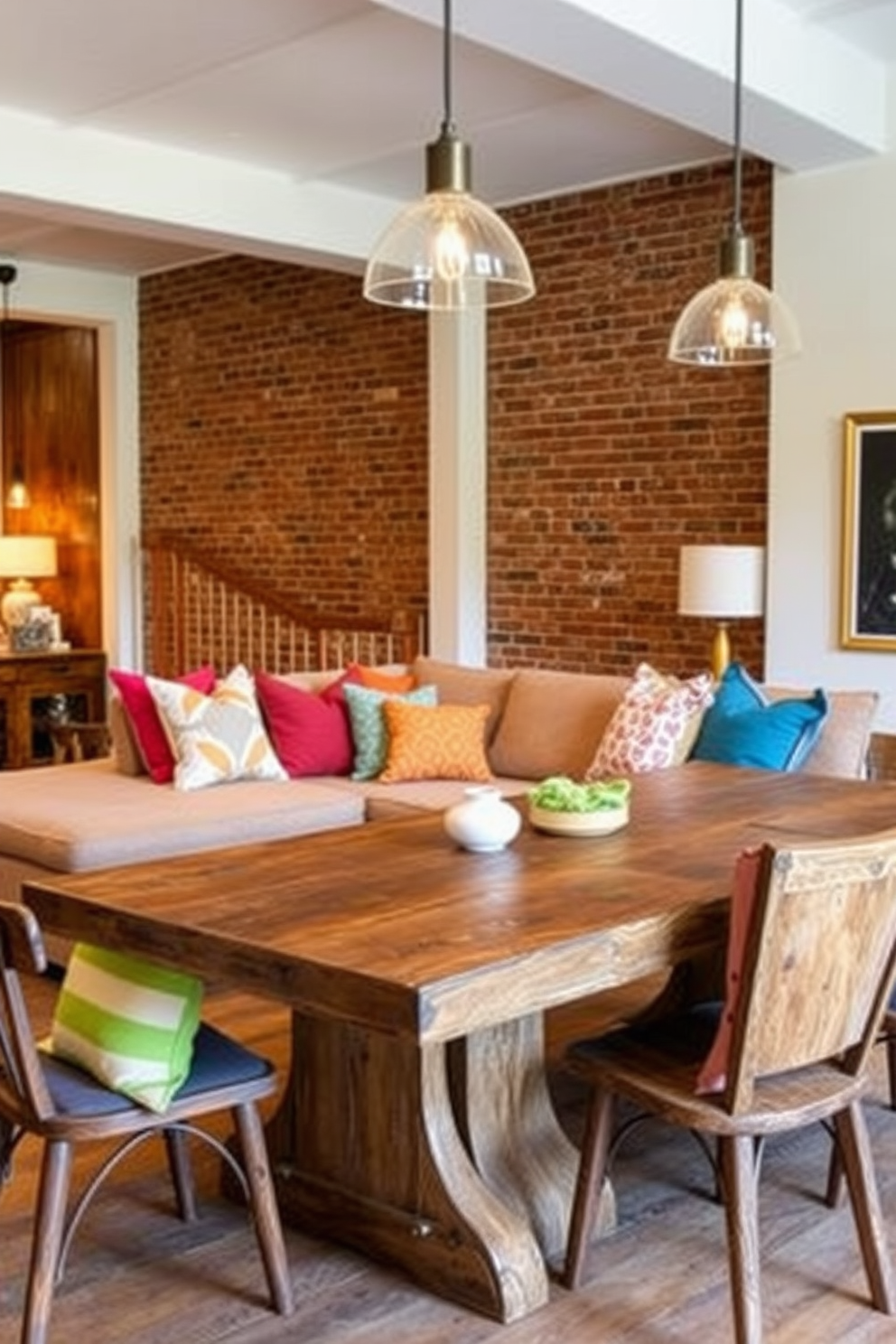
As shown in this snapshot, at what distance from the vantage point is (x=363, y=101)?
5.29 meters

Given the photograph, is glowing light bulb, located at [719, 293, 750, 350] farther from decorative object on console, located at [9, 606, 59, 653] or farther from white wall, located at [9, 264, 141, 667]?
decorative object on console, located at [9, 606, 59, 653]

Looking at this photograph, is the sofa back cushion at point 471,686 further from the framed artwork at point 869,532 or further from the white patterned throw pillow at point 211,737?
the framed artwork at point 869,532

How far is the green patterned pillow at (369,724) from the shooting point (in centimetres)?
543

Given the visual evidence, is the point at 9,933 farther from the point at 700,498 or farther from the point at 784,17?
the point at 700,498

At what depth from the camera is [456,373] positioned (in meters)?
6.89

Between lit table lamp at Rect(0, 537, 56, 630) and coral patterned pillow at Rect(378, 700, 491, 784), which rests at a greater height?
lit table lamp at Rect(0, 537, 56, 630)

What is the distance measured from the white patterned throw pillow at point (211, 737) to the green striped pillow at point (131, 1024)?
2437 mm

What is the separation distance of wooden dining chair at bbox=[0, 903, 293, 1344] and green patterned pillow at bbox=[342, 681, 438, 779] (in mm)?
2774

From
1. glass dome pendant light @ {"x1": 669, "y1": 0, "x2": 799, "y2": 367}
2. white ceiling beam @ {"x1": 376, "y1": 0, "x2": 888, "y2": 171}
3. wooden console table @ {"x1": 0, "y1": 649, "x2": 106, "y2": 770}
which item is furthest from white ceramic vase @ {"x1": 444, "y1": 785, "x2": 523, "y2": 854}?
wooden console table @ {"x1": 0, "y1": 649, "x2": 106, "y2": 770}

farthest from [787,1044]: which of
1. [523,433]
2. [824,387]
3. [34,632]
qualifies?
[34,632]

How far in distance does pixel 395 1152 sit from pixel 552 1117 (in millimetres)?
353

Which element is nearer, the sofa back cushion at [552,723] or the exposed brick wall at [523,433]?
the sofa back cushion at [552,723]

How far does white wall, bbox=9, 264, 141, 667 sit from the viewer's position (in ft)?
28.3

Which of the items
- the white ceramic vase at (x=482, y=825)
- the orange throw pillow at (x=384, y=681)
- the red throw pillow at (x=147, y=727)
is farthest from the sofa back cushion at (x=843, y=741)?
the red throw pillow at (x=147, y=727)
